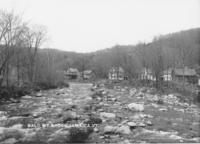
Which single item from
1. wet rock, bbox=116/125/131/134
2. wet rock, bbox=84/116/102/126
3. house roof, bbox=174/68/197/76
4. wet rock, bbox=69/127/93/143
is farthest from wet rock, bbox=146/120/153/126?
house roof, bbox=174/68/197/76

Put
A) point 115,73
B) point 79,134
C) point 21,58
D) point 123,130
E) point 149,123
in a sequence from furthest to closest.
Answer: point 115,73, point 21,58, point 149,123, point 123,130, point 79,134

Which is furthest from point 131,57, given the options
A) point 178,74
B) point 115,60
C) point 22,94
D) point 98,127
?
point 98,127

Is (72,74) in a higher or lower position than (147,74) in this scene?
lower

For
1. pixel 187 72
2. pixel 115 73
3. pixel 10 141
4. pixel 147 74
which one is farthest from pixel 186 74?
pixel 10 141

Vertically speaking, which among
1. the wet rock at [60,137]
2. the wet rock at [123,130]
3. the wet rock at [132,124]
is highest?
the wet rock at [123,130]

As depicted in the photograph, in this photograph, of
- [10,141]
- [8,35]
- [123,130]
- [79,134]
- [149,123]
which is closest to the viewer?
[10,141]

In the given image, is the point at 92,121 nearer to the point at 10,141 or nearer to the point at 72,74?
the point at 10,141

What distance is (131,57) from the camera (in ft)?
142

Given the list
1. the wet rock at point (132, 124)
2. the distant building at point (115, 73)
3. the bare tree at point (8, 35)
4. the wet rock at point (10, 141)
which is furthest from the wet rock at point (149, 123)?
the distant building at point (115, 73)

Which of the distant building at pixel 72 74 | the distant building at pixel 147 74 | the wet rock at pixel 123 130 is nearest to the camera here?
the wet rock at pixel 123 130

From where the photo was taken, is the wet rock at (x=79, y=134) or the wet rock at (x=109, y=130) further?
the wet rock at (x=109, y=130)

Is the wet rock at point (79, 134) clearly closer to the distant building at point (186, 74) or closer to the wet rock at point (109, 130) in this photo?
the wet rock at point (109, 130)

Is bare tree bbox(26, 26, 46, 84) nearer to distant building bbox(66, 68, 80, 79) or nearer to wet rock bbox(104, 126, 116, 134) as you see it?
wet rock bbox(104, 126, 116, 134)

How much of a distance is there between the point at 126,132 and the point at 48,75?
2467 cm
